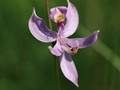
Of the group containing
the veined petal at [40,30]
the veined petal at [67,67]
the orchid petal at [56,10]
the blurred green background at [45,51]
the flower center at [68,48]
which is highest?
the orchid petal at [56,10]

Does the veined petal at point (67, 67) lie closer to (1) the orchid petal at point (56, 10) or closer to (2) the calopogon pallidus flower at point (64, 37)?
(2) the calopogon pallidus flower at point (64, 37)

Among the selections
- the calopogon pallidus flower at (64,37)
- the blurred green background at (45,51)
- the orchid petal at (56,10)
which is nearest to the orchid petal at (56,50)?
the calopogon pallidus flower at (64,37)

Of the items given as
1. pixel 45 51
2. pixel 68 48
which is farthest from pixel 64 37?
pixel 45 51

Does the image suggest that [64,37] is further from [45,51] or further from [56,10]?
[45,51]

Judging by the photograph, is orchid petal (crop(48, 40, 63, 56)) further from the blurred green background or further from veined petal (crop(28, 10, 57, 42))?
the blurred green background

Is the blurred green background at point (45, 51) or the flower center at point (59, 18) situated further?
the blurred green background at point (45, 51)

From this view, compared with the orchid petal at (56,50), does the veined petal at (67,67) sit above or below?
below
